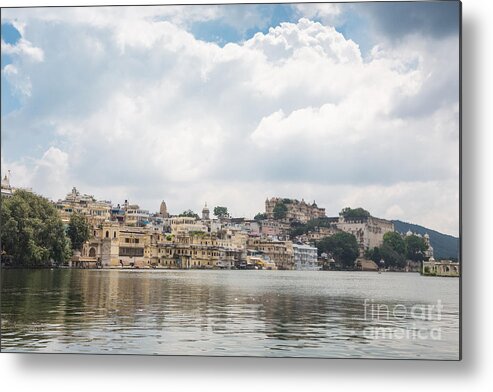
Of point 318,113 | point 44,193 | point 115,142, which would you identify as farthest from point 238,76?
point 44,193

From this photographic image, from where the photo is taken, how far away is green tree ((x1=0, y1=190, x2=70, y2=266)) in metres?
6.14

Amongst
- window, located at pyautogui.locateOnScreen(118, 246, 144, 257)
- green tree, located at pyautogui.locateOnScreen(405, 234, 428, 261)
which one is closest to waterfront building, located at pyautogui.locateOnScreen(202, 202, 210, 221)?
window, located at pyautogui.locateOnScreen(118, 246, 144, 257)

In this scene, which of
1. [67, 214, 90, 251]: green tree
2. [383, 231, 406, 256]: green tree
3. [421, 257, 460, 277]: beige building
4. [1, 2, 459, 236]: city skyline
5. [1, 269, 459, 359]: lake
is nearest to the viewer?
[421, 257, 460, 277]: beige building

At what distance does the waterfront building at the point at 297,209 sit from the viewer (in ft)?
20.6

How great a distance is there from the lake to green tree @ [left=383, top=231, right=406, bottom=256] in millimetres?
207

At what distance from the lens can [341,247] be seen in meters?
6.43

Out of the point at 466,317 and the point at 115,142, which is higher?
the point at 115,142

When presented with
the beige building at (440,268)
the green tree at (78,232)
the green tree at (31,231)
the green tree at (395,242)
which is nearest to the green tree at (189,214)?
the green tree at (78,232)

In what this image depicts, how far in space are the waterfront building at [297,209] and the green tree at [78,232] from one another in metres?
1.46

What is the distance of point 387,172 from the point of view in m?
5.88

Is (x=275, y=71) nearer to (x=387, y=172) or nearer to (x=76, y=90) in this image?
(x=387, y=172)

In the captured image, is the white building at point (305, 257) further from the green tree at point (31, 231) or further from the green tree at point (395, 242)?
the green tree at point (31, 231)

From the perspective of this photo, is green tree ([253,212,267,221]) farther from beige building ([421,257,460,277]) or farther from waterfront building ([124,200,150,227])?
beige building ([421,257,460,277])

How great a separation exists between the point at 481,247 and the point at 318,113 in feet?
5.01
